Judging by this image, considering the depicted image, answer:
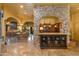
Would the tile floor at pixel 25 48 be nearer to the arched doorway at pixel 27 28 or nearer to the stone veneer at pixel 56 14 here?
the arched doorway at pixel 27 28

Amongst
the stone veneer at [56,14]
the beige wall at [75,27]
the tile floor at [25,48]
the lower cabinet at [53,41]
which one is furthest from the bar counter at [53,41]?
the beige wall at [75,27]

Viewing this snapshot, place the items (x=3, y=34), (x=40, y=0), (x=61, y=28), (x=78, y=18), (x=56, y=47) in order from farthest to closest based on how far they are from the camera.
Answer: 1. (x=56, y=47)
2. (x=61, y=28)
3. (x=78, y=18)
4. (x=3, y=34)
5. (x=40, y=0)

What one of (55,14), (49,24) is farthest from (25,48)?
(55,14)

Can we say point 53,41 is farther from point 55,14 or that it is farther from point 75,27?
point 75,27

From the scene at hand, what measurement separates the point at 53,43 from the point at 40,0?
398 cm

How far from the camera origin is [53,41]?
772cm

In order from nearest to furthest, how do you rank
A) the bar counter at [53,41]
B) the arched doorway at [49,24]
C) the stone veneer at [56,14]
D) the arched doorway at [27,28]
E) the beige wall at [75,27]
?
the arched doorway at [27,28] < the beige wall at [75,27] < the stone veneer at [56,14] < the arched doorway at [49,24] < the bar counter at [53,41]

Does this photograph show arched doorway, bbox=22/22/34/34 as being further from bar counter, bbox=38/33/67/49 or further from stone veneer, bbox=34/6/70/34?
bar counter, bbox=38/33/67/49

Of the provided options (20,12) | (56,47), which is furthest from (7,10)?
(56,47)

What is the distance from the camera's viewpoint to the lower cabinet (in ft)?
25.2

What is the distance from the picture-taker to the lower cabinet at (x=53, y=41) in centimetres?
768

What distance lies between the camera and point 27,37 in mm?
5895

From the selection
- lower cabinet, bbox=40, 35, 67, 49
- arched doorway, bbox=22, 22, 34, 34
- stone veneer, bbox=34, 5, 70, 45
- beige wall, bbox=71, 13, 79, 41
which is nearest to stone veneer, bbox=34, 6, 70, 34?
stone veneer, bbox=34, 5, 70, 45

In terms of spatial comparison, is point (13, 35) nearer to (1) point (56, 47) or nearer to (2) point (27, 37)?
(2) point (27, 37)
